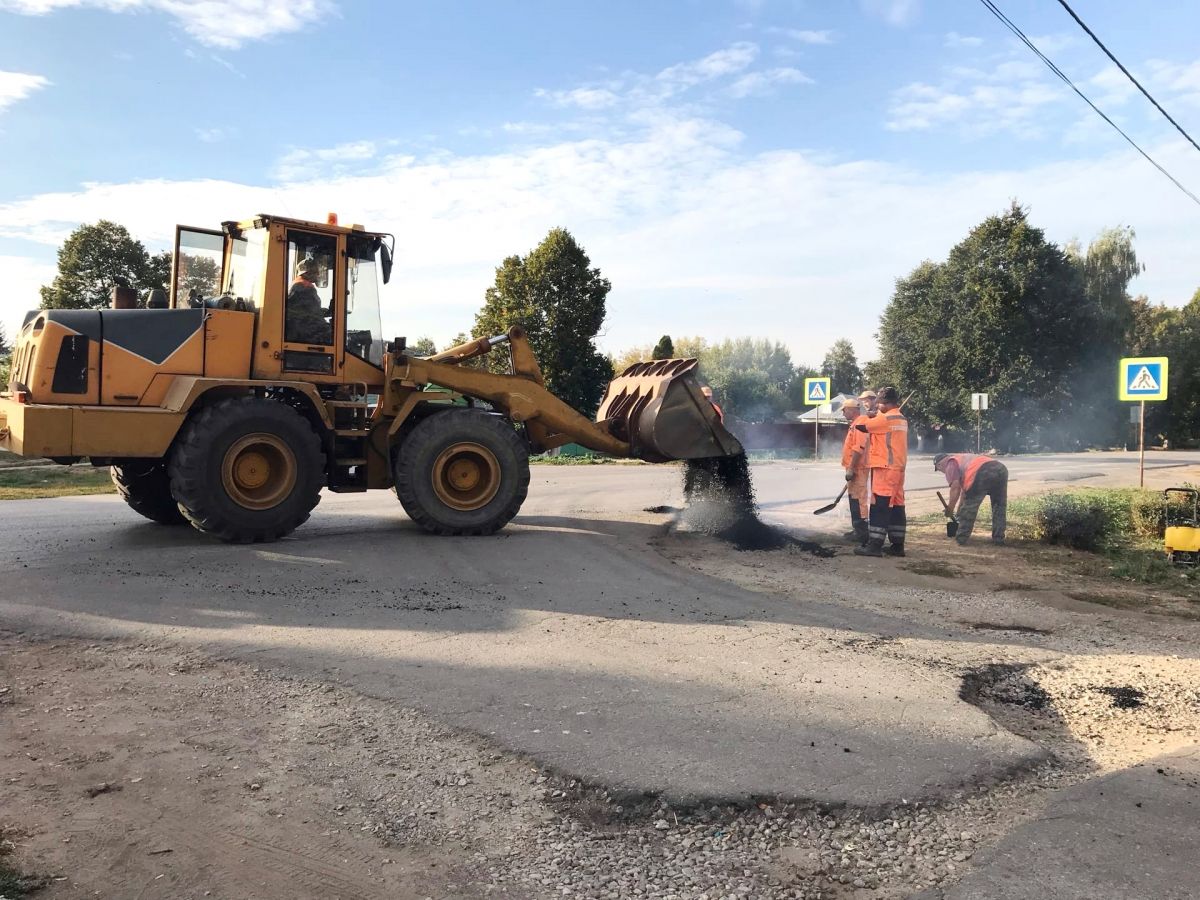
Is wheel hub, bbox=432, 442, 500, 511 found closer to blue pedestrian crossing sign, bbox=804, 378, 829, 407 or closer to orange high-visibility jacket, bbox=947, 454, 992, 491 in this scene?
orange high-visibility jacket, bbox=947, 454, 992, 491

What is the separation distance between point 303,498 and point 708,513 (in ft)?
16.6

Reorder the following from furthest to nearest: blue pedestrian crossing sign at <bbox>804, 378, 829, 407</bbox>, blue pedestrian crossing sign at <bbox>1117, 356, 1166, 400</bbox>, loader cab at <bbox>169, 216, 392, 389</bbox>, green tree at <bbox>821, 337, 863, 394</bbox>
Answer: green tree at <bbox>821, 337, 863, 394</bbox>
blue pedestrian crossing sign at <bbox>804, 378, 829, 407</bbox>
blue pedestrian crossing sign at <bbox>1117, 356, 1166, 400</bbox>
loader cab at <bbox>169, 216, 392, 389</bbox>

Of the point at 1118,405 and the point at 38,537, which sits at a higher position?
the point at 1118,405

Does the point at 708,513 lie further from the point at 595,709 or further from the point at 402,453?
the point at 595,709

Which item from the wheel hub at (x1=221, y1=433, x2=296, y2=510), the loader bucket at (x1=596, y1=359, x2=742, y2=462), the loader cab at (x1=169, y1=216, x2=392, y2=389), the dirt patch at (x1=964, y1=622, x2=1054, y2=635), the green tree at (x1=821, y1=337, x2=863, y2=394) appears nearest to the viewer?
the dirt patch at (x1=964, y1=622, x2=1054, y2=635)

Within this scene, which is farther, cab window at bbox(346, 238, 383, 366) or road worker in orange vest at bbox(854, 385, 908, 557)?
road worker in orange vest at bbox(854, 385, 908, 557)

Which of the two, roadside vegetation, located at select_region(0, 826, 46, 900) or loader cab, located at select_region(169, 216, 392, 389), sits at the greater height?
loader cab, located at select_region(169, 216, 392, 389)

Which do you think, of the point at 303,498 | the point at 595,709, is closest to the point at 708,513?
the point at 303,498

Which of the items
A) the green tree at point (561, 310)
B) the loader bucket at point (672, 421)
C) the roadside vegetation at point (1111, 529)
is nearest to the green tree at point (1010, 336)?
the green tree at point (561, 310)

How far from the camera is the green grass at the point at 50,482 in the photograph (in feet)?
49.4

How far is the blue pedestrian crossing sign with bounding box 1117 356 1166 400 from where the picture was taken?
16453 mm

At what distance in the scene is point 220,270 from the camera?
384 inches

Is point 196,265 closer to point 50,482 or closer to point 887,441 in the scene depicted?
point 887,441

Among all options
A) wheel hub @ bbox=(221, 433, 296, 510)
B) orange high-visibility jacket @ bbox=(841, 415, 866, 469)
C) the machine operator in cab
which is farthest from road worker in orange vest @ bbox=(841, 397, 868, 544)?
wheel hub @ bbox=(221, 433, 296, 510)
